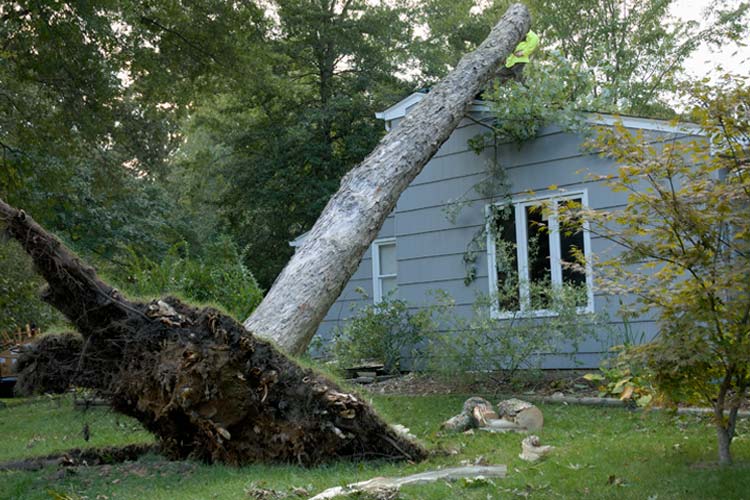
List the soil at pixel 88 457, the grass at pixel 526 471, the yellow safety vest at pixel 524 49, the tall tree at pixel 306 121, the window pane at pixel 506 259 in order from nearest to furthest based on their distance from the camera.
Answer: the grass at pixel 526 471 < the soil at pixel 88 457 < the window pane at pixel 506 259 < the yellow safety vest at pixel 524 49 < the tall tree at pixel 306 121

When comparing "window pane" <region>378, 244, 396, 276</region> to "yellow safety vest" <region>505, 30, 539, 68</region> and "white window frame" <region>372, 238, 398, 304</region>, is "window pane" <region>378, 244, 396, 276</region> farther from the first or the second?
"yellow safety vest" <region>505, 30, 539, 68</region>

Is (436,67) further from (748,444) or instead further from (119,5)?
(748,444)

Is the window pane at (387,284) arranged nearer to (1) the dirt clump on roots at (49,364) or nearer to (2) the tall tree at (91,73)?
(2) the tall tree at (91,73)

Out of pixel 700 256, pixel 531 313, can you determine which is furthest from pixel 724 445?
pixel 531 313

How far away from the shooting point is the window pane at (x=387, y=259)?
13.1 meters

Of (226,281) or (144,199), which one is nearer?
(226,281)

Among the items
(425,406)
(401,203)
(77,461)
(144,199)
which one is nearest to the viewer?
(77,461)

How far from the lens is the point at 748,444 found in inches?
209

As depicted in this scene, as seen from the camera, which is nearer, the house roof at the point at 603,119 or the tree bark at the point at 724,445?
the tree bark at the point at 724,445

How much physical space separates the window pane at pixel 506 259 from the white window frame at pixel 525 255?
0.07 m

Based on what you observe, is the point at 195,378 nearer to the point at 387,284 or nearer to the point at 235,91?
the point at 387,284

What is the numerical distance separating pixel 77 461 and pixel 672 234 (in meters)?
4.77

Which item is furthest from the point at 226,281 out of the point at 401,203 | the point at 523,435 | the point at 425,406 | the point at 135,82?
the point at 523,435

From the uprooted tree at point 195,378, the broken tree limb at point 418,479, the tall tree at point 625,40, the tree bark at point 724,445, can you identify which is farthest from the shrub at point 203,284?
the tall tree at point 625,40
